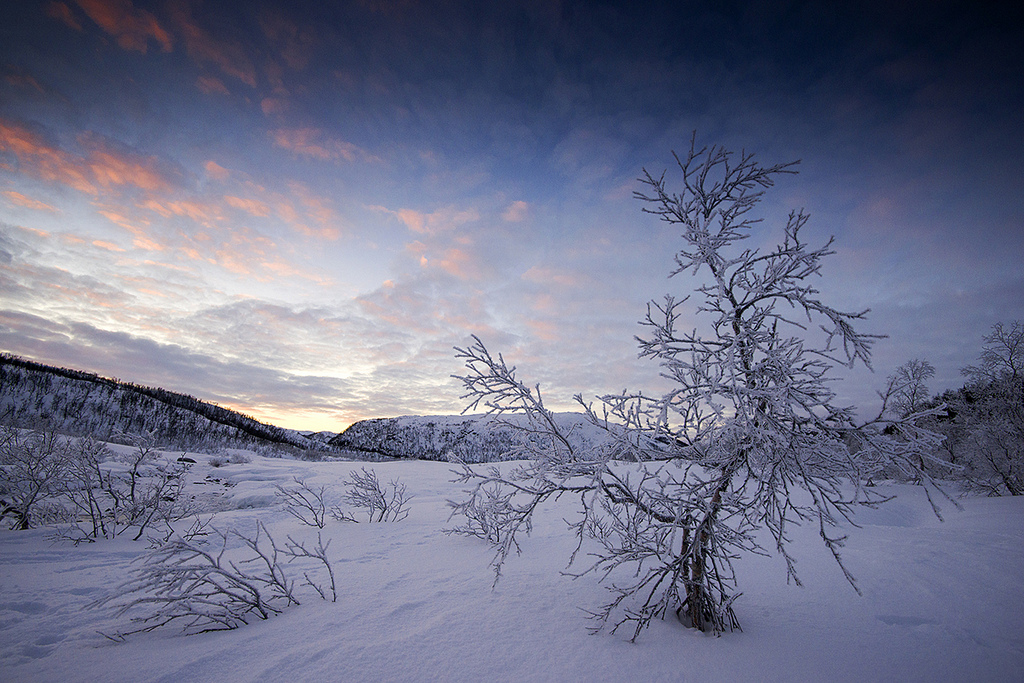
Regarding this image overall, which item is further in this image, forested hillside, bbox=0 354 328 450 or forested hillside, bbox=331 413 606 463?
forested hillside, bbox=0 354 328 450

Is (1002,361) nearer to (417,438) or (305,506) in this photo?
(305,506)

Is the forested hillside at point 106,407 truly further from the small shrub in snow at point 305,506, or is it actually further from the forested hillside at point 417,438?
the small shrub in snow at point 305,506

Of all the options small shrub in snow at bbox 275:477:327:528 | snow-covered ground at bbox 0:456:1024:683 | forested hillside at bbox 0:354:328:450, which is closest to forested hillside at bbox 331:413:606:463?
forested hillside at bbox 0:354:328:450

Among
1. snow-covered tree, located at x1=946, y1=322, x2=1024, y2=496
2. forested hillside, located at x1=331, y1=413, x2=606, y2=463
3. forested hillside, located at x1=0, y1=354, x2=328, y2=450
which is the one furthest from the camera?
forested hillside, located at x1=0, y1=354, x2=328, y2=450

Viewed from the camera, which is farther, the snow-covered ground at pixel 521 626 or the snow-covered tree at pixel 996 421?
A: the snow-covered tree at pixel 996 421

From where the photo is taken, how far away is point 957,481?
14414mm

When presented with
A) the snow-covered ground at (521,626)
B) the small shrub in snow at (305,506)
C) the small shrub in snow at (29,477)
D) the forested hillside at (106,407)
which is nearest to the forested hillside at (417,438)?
the forested hillside at (106,407)

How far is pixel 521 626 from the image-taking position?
3.23 metres

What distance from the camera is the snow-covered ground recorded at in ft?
8.52

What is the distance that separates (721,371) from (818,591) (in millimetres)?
3815

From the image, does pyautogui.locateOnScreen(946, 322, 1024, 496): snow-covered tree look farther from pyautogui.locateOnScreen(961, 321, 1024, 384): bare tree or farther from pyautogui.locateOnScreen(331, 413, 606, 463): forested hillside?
pyautogui.locateOnScreen(331, 413, 606, 463): forested hillside

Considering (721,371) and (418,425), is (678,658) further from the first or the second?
(418,425)

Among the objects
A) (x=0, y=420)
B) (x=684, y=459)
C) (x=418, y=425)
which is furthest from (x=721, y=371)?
(x=418, y=425)

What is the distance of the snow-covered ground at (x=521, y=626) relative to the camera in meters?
2.60
